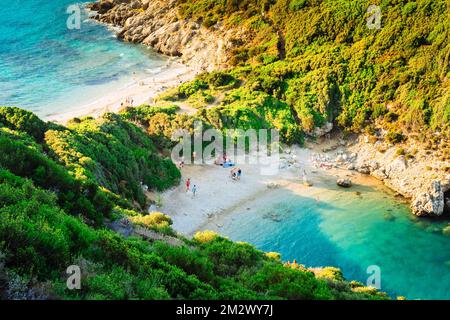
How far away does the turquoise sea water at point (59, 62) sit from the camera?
5231cm

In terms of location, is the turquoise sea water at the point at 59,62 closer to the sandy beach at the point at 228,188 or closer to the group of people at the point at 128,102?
the group of people at the point at 128,102

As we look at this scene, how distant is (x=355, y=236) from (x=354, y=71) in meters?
19.2

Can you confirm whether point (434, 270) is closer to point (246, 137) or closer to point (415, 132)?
point (415, 132)

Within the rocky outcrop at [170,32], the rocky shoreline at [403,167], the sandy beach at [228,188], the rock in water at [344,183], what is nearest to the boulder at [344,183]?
the rock in water at [344,183]

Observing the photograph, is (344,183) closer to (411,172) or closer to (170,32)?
(411,172)

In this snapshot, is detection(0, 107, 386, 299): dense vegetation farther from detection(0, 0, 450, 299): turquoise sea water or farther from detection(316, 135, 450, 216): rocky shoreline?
detection(316, 135, 450, 216): rocky shoreline

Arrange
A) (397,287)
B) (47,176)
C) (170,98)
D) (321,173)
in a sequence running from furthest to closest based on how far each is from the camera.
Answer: (170,98) → (321,173) → (397,287) → (47,176)

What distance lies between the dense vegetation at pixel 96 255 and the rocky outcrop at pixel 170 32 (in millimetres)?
33979

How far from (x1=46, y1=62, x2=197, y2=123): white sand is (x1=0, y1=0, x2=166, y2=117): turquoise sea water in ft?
4.66

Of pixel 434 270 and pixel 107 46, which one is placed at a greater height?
pixel 107 46

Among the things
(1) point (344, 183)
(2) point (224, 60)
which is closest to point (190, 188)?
(1) point (344, 183)

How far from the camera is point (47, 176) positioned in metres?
18.2

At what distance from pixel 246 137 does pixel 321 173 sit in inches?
276

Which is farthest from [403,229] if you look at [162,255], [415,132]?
[162,255]
